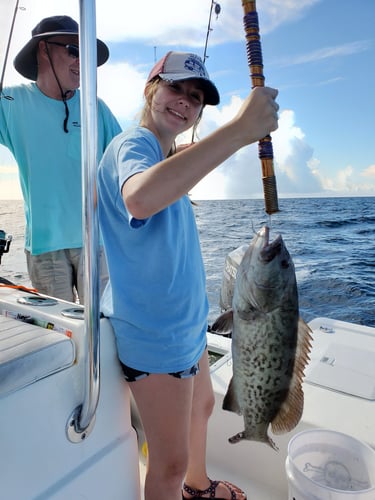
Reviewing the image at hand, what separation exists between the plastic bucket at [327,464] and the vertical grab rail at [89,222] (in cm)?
91

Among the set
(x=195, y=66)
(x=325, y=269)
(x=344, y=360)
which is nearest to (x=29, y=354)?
(x=195, y=66)

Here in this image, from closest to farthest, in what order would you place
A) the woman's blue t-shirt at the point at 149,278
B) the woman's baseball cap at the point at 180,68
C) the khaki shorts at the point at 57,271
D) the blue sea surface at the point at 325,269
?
the woman's blue t-shirt at the point at 149,278 → the woman's baseball cap at the point at 180,68 → the khaki shorts at the point at 57,271 → the blue sea surface at the point at 325,269

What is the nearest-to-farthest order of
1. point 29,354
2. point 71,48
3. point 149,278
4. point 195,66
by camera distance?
point 29,354, point 149,278, point 195,66, point 71,48

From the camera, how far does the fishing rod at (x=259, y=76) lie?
40.8 inches

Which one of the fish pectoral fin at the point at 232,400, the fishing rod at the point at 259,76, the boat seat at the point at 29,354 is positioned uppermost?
the fishing rod at the point at 259,76

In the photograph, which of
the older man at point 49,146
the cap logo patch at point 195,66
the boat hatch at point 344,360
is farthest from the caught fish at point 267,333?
the older man at point 49,146

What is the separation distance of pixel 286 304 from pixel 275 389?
31cm

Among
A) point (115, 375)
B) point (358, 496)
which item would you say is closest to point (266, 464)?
point (358, 496)

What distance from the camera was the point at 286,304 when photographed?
1.35 m

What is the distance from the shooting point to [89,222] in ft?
3.51

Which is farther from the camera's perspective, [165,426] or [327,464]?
[327,464]

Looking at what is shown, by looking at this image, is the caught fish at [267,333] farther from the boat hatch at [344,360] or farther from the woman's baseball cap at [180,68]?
the boat hatch at [344,360]

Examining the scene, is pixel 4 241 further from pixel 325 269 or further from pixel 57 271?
pixel 325 269

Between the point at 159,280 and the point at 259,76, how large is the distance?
686 mm
